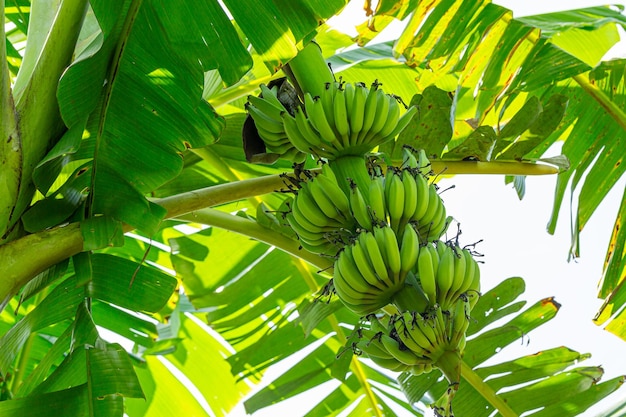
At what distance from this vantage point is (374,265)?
3.72 ft

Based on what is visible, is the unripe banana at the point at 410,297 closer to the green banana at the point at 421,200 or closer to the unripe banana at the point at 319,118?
the green banana at the point at 421,200

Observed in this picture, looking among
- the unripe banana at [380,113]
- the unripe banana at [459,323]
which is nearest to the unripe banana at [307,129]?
the unripe banana at [380,113]

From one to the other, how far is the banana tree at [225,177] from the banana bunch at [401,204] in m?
0.19

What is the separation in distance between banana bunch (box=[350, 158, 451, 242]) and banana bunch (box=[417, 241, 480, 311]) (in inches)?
3.3

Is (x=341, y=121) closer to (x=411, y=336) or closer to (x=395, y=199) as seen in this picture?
(x=395, y=199)

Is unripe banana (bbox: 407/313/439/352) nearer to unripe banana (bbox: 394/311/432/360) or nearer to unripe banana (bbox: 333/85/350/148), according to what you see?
unripe banana (bbox: 394/311/432/360)

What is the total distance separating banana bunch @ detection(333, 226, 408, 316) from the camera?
114 centimetres

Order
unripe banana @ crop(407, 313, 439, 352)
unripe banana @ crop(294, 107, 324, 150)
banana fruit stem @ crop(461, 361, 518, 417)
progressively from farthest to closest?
1. banana fruit stem @ crop(461, 361, 518, 417)
2. unripe banana @ crop(294, 107, 324, 150)
3. unripe banana @ crop(407, 313, 439, 352)

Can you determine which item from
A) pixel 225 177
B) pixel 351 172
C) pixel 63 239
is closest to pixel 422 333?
pixel 351 172

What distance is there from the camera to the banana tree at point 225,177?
4.33 feet

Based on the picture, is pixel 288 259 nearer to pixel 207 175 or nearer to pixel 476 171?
pixel 207 175

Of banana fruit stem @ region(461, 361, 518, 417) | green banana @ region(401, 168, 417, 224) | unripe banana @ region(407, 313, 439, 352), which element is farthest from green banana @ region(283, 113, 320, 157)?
banana fruit stem @ region(461, 361, 518, 417)

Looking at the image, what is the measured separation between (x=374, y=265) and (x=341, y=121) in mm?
316

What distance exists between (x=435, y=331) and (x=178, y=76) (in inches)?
29.5
